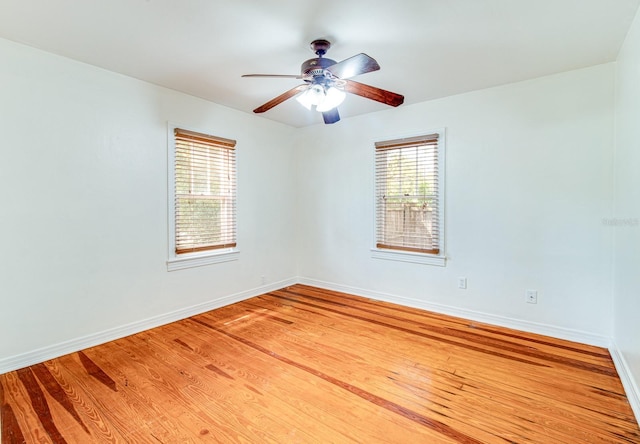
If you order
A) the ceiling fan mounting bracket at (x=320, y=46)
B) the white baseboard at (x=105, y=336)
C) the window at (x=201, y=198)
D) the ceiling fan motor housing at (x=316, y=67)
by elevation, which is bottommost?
the white baseboard at (x=105, y=336)

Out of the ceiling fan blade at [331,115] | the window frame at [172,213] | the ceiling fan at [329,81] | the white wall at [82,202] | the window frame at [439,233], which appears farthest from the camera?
the window frame at [439,233]

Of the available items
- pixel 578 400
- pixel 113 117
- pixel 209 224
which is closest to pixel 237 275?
pixel 209 224

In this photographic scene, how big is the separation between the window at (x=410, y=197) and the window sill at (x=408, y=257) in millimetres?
11

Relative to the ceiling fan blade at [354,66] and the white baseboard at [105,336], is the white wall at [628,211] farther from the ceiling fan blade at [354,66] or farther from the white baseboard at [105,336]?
the white baseboard at [105,336]

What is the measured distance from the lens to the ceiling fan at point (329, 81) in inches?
79.7

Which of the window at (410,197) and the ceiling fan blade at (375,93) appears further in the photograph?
the window at (410,197)

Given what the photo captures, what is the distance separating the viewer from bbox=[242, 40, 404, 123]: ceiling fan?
202 cm

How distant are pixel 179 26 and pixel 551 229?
11.6 ft

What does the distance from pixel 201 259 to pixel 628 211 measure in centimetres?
384

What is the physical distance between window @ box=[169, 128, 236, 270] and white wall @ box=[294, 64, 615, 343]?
1738mm

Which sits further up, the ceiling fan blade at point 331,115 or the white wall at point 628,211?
Answer: the ceiling fan blade at point 331,115

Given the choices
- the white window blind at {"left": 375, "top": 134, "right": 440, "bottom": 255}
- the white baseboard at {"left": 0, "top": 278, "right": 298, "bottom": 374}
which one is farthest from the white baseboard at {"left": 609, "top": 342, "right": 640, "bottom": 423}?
the white baseboard at {"left": 0, "top": 278, "right": 298, "bottom": 374}

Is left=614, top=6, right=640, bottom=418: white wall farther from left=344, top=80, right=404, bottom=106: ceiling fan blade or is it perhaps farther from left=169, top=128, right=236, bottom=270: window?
left=169, top=128, right=236, bottom=270: window

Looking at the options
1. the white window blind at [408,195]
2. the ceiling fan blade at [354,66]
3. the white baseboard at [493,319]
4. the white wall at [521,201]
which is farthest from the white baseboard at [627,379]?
the ceiling fan blade at [354,66]
